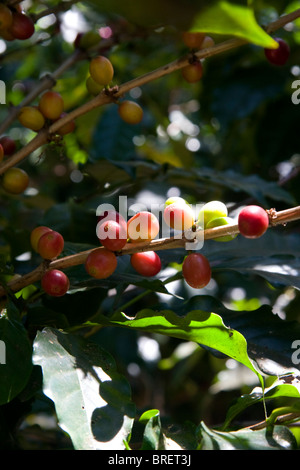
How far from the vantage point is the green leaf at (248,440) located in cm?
71

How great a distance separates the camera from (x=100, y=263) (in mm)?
786

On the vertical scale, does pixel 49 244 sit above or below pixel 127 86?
below

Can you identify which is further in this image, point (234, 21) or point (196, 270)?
point (196, 270)

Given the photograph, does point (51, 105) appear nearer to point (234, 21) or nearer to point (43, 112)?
point (43, 112)

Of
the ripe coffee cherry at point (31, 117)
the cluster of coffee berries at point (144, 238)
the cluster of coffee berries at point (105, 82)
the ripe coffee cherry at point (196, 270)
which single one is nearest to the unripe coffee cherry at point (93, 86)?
the cluster of coffee berries at point (105, 82)

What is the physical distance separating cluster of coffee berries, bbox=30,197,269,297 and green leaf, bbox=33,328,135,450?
3.6 inches

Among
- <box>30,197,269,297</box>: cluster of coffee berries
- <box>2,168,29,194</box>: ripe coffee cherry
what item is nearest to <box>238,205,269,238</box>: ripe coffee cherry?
<box>30,197,269,297</box>: cluster of coffee berries

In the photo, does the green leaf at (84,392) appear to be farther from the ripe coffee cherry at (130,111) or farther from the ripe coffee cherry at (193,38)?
the ripe coffee cherry at (193,38)

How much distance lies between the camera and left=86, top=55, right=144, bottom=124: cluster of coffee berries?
90cm

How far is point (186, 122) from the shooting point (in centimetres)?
265

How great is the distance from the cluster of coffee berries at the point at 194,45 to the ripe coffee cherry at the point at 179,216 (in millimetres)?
281

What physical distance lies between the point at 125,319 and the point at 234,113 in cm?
109

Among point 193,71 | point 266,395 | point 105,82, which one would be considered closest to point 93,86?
point 105,82

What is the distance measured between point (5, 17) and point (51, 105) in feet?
0.55
